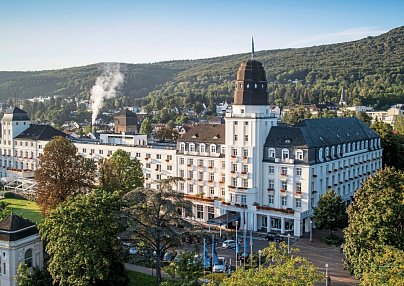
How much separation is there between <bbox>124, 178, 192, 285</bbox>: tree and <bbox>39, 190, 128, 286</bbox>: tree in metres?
1.62

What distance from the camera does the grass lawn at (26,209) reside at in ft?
252

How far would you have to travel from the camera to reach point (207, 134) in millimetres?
77312

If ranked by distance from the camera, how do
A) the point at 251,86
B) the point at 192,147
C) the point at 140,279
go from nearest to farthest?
the point at 140,279
the point at 251,86
the point at 192,147

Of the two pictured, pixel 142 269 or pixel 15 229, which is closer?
pixel 15 229

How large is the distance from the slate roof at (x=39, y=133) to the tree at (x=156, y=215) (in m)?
59.6

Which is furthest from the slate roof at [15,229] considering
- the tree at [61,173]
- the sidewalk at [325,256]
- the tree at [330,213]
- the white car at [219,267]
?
the tree at [330,213]

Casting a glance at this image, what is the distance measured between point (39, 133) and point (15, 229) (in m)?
58.2

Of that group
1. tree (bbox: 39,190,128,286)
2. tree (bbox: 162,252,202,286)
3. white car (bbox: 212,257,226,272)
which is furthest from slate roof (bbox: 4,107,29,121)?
tree (bbox: 162,252,202,286)

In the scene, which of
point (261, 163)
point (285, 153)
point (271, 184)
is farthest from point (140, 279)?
point (285, 153)

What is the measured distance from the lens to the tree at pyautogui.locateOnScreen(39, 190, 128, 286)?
44500 millimetres

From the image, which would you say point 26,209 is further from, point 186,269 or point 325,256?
point 186,269

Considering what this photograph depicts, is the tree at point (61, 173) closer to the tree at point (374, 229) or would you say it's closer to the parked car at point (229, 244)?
the parked car at point (229, 244)

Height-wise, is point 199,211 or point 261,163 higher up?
point 261,163

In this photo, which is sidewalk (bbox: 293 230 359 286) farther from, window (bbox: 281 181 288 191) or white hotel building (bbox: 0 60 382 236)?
Result: window (bbox: 281 181 288 191)
